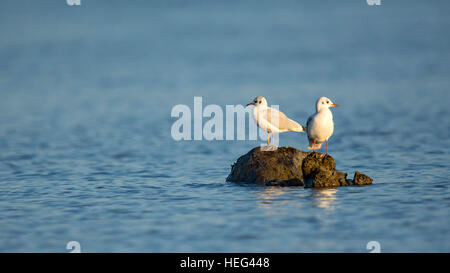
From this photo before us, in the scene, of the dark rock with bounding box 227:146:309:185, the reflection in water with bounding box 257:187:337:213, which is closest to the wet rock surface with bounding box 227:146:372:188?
the dark rock with bounding box 227:146:309:185

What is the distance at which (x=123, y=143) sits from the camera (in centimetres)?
2117

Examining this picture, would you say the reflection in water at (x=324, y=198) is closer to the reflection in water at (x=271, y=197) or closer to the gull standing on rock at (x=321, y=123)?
the reflection in water at (x=271, y=197)

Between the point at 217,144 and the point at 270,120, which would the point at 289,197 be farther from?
the point at 217,144

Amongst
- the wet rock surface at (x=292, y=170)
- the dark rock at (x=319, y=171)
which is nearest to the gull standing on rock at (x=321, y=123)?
the dark rock at (x=319, y=171)

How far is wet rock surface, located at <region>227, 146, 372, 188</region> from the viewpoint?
12.3 meters

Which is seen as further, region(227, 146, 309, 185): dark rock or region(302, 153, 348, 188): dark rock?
region(227, 146, 309, 185): dark rock

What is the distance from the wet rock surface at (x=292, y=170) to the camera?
12344 millimetres

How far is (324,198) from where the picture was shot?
1172cm

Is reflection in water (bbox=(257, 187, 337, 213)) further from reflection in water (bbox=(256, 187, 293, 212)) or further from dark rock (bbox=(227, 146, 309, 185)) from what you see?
dark rock (bbox=(227, 146, 309, 185))

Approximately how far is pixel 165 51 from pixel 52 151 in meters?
27.2

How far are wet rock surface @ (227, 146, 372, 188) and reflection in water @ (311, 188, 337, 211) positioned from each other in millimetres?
232

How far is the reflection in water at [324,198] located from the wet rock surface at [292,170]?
0.76 ft

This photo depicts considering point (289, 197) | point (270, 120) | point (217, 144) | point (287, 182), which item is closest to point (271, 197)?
point (289, 197)

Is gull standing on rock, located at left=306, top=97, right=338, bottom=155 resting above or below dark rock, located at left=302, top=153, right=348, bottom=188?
above
